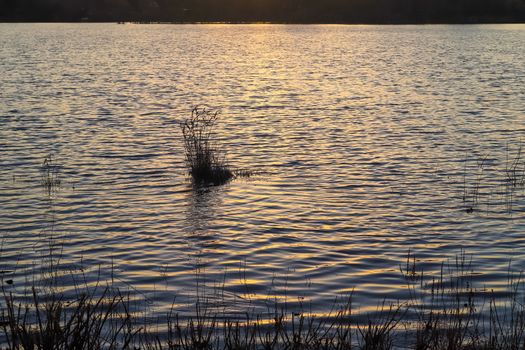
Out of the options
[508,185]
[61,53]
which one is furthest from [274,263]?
[61,53]

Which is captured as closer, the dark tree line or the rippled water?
the rippled water

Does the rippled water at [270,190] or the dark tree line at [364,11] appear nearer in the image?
the rippled water at [270,190]

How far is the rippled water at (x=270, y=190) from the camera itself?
11.9m

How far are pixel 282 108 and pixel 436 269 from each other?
23583mm

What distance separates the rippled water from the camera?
38.9ft

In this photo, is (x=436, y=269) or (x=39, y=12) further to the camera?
(x=39, y=12)

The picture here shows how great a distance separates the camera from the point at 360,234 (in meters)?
13.9

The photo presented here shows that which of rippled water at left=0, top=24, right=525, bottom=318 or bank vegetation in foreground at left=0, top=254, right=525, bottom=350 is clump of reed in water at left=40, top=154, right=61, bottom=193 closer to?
rippled water at left=0, top=24, right=525, bottom=318

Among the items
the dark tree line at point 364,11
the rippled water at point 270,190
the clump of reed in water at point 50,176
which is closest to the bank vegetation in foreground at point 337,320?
the rippled water at point 270,190

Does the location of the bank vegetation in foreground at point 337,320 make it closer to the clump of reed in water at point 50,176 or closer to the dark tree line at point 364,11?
the clump of reed in water at point 50,176

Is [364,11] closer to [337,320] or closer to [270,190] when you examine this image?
[270,190]

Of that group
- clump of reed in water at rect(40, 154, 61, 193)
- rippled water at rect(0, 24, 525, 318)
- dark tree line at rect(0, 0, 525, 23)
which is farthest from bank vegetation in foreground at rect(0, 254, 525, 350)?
dark tree line at rect(0, 0, 525, 23)

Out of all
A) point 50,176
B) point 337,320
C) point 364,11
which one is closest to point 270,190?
point 50,176

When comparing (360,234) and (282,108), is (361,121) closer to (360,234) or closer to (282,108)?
(282,108)
